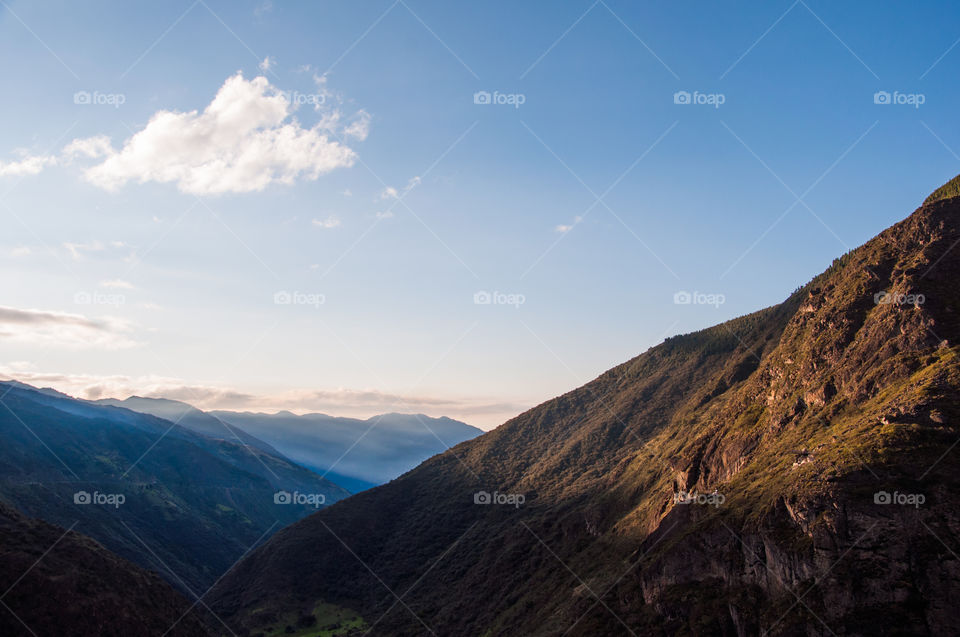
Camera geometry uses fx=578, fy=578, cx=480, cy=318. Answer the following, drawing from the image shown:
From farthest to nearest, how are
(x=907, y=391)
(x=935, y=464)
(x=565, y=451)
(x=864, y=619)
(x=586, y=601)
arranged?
(x=565, y=451) → (x=586, y=601) → (x=907, y=391) → (x=935, y=464) → (x=864, y=619)

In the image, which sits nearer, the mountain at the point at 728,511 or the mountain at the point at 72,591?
the mountain at the point at 728,511

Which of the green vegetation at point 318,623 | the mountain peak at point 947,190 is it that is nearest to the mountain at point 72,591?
the green vegetation at point 318,623

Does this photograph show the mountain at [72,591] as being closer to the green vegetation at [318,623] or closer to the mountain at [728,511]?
the green vegetation at [318,623]

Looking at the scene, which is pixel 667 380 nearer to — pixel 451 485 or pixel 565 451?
pixel 565 451

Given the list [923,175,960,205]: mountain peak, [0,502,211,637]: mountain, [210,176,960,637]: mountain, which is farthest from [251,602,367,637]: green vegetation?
[923,175,960,205]: mountain peak

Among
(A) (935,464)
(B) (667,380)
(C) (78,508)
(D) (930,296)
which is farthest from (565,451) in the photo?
(C) (78,508)

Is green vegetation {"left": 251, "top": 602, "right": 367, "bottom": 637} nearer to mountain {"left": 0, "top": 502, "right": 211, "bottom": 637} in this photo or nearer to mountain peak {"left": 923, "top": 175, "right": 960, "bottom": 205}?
mountain {"left": 0, "top": 502, "right": 211, "bottom": 637}
